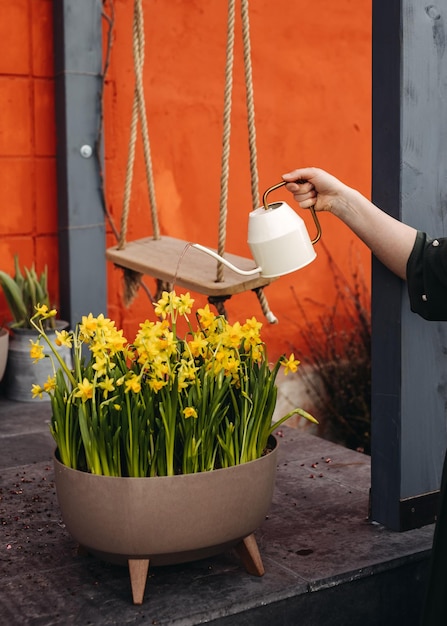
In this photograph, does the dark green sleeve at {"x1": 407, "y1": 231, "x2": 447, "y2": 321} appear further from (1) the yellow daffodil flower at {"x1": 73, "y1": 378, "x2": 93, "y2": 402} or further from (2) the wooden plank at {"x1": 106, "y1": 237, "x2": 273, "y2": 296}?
(1) the yellow daffodil flower at {"x1": 73, "y1": 378, "x2": 93, "y2": 402}

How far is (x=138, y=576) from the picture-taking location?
1.91 metres

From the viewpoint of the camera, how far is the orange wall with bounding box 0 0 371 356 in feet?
13.7

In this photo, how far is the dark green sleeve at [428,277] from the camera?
2.05 meters

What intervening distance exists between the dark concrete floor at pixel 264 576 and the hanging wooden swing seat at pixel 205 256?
564 millimetres

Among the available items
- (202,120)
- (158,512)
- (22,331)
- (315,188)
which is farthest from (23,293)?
(158,512)

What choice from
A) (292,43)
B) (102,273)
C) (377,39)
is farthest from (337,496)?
(292,43)

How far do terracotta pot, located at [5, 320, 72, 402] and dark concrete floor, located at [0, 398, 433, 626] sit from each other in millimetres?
1219

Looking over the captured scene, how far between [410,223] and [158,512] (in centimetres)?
96

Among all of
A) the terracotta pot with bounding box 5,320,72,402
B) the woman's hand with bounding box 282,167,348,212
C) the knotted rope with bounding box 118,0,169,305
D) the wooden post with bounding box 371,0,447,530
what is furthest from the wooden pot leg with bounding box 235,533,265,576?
the terracotta pot with bounding box 5,320,72,402

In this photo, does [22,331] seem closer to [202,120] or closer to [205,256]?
[205,256]

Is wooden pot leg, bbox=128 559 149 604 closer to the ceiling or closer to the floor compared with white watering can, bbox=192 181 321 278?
closer to the floor

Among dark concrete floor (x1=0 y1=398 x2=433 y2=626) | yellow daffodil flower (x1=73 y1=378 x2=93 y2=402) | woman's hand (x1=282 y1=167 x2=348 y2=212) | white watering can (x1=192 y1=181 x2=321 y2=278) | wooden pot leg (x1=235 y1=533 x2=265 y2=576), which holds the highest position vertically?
woman's hand (x1=282 y1=167 x2=348 y2=212)

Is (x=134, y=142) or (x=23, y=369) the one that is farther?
(x=23, y=369)

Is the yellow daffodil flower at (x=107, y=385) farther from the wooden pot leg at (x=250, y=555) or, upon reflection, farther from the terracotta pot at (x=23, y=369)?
the terracotta pot at (x=23, y=369)
